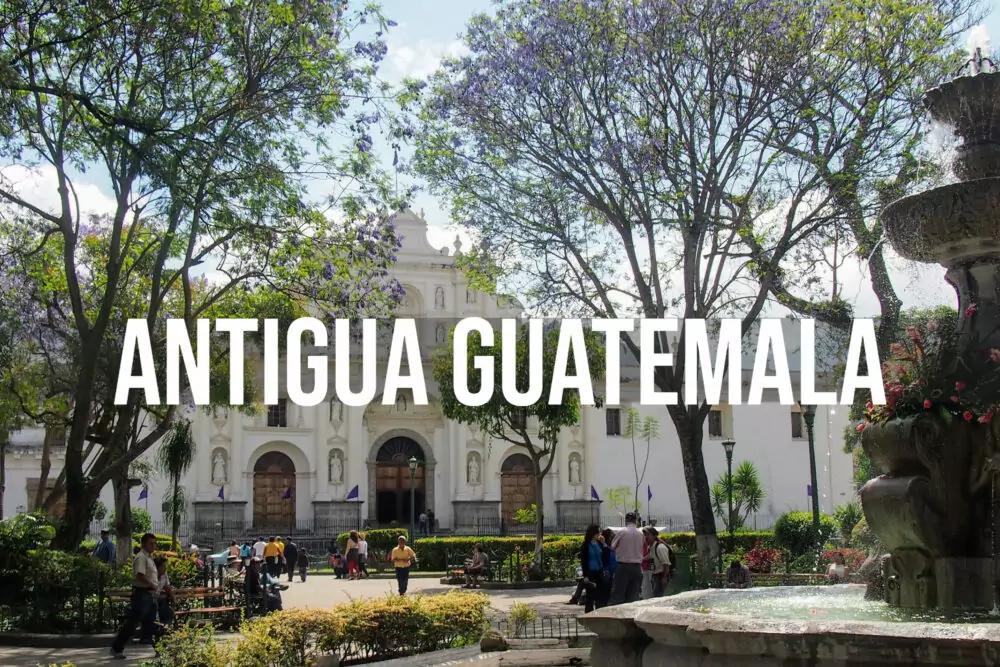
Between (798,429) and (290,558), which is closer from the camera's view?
(290,558)

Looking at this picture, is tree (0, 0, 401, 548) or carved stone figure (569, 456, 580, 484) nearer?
tree (0, 0, 401, 548)

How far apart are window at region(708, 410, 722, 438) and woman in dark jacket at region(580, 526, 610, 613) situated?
3104 centimetres

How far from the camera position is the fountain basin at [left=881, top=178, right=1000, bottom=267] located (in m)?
6.98

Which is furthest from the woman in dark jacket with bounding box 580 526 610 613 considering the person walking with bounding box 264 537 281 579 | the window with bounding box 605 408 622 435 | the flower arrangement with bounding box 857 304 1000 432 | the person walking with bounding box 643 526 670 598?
the window with bounding box 605 408 622 435

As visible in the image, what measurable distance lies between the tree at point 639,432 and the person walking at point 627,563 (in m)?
29.2

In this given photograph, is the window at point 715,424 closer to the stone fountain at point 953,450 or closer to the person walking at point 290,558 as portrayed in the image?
the person walking at point 290,558

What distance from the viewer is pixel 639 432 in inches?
1674

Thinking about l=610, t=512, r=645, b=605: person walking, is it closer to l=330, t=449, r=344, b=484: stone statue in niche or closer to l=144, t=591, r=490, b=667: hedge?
l=144, t=591, r=490, b=667: hedge

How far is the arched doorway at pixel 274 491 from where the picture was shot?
39.6 metres

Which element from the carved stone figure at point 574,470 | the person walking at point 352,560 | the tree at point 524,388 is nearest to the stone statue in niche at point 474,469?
the carved stone figure at point 574,470

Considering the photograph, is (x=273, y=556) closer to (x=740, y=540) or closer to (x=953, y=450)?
(x=740, y=540)

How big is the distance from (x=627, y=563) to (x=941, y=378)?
6.20m

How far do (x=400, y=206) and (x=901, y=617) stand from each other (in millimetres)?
9885

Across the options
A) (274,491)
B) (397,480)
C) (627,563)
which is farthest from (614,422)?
(627,563)
